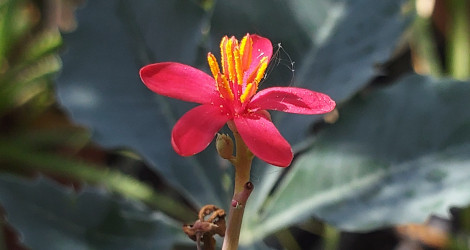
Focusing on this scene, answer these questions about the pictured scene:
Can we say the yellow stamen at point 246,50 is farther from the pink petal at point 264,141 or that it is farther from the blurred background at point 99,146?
the blurred background at point 99,146

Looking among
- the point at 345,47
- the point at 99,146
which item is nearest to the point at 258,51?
the point at 345,47

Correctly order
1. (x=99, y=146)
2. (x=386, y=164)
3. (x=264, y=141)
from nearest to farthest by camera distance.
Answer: (x=264, y=141), (x=386, y=164), (x=99, y=146)

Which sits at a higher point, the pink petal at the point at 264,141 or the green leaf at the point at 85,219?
the green leaf at the point at 85,219

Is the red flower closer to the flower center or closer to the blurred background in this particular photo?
the flower center

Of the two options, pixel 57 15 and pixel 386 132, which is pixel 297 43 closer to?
pixel 386 132

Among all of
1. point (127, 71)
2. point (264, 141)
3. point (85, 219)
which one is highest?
point (127, 71)

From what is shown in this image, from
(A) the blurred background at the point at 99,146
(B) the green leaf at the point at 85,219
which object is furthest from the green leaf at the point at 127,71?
(A) the blurred background at the point at 99,146

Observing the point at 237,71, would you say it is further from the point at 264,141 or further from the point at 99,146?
the point at 99,146

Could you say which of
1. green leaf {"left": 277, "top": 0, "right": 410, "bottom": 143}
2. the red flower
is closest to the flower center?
the red flower
